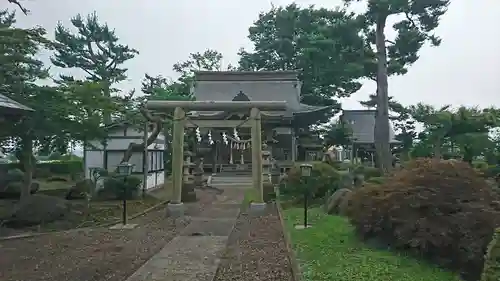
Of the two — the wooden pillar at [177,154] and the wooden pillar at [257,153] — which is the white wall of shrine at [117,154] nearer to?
the wooden pillar at [177,154]

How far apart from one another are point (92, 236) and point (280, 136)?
63.3ft

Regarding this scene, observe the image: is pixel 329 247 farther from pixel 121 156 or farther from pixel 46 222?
pixel 121 156

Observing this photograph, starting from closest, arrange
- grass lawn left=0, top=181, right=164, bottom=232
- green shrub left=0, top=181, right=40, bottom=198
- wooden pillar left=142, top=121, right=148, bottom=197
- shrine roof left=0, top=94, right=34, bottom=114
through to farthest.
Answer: shrine roof left=0, top=94, right=34, bottom=114
grass lawn left=0, top=181, right=164, bottom=232
green shrub left=0, top=181, right=40, bottom=198
wooden pillar left=142, top=121, right=148, bottom=197

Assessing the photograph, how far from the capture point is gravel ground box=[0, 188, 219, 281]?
263 inches

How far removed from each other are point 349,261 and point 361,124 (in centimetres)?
2713

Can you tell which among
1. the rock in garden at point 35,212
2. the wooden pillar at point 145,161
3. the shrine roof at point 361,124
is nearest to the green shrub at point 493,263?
the rock in garden at point 35,212

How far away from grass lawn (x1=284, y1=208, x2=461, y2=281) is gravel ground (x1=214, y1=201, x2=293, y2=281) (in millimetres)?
309

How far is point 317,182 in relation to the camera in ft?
49.8

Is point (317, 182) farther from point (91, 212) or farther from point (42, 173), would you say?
point (42, 173)

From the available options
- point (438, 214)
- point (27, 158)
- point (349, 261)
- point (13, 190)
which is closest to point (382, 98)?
point (27, 158)

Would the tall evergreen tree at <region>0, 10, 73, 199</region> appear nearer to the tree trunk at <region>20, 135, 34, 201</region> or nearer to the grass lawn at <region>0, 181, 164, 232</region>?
the tree trunk at <region>20, 135, 34, 201</region>

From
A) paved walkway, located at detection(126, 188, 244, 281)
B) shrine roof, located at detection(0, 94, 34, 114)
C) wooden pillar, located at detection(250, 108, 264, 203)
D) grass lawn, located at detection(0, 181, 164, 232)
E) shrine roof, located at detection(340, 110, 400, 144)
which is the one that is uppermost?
shrine roof, located at detection(340, 110, 400, 144)

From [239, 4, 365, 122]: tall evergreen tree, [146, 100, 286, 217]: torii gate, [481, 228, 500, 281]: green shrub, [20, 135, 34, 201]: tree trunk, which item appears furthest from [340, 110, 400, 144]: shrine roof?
[481, 228, 500, 281]: green shrub

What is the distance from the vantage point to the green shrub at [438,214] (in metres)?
7.05
